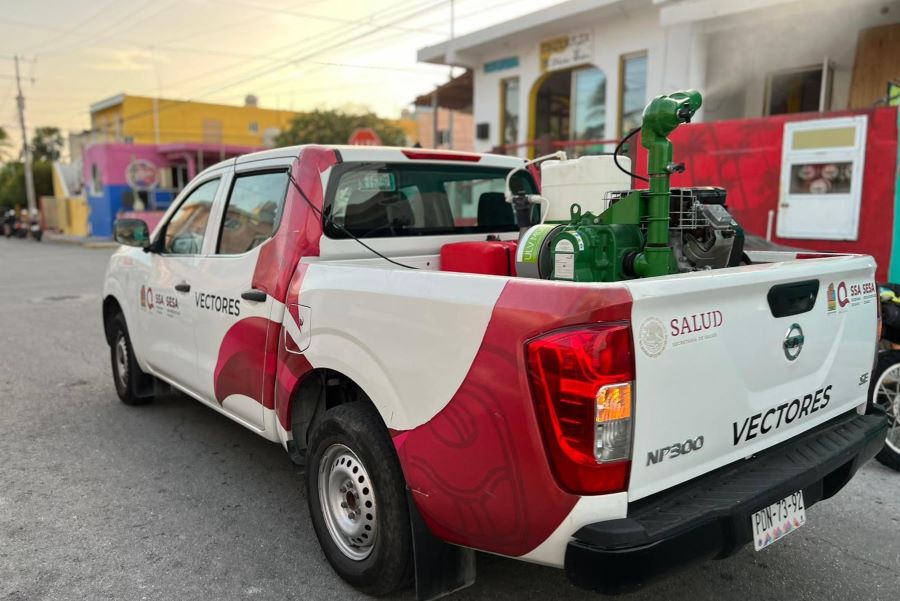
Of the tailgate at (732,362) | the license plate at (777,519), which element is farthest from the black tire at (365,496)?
the license plate at (777,519)

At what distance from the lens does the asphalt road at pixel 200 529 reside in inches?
114

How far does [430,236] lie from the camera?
153 inches

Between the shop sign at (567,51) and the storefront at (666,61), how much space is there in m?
0.02

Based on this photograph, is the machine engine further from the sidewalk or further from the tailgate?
the sidewalk

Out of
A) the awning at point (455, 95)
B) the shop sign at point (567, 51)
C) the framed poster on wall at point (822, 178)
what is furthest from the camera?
the awning at point (455, 95)

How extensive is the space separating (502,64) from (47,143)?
2592 inches

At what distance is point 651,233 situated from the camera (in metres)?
2.77

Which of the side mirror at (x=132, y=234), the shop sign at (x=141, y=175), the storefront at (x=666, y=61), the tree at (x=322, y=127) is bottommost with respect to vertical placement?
the side mirror at (x=132, y=234)

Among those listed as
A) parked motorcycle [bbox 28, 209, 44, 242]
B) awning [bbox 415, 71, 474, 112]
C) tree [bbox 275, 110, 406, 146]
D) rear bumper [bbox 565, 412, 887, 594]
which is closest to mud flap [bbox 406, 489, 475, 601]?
rear bumper [bbox 565, 412, 887, 594]

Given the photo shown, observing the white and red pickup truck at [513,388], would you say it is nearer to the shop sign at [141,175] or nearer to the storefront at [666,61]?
the storefront at [666,61]

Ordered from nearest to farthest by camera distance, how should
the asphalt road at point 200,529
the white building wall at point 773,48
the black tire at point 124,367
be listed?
the asphalt road at point 200,529, the black tire at point 124,367, the white building wall at point 773,48

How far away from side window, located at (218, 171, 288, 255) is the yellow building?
3670 centimetres

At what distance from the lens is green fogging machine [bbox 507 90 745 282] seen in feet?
9.01

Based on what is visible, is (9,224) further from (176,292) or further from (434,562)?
(434,562)
